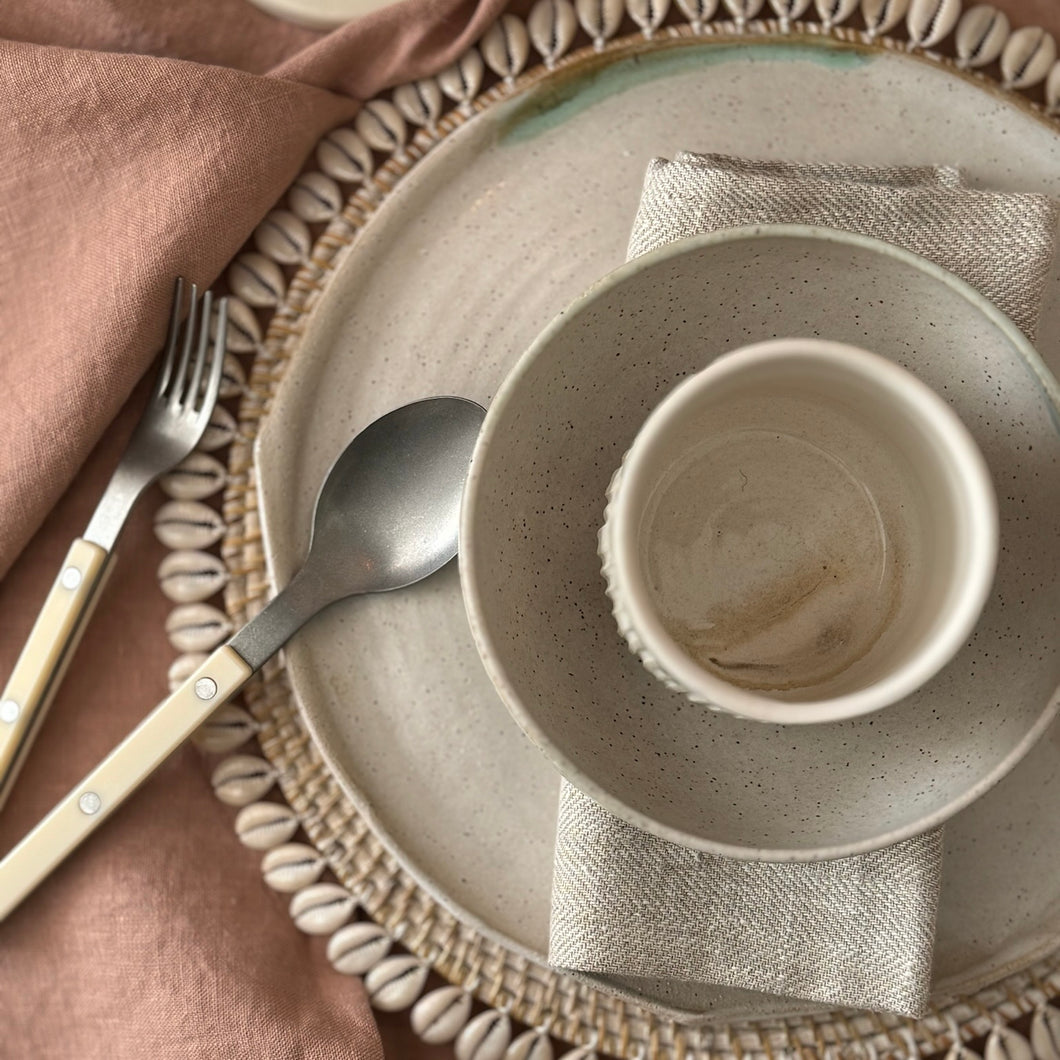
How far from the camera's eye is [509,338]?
25.9 inches

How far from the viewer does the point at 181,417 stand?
0.67 m

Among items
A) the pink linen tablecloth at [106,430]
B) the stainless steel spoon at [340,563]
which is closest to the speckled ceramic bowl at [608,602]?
the stainless steel spoon at [340,563]

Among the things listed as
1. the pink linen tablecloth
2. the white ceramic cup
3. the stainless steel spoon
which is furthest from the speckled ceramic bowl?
the pink linen tablecloth

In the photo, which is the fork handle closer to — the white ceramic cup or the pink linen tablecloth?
the pink linen tablecloth

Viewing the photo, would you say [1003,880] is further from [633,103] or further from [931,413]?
[633,103]

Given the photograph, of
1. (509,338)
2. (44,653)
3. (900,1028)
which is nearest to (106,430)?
(44,653)

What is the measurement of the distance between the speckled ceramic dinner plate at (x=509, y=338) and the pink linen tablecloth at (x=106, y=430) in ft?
0.28

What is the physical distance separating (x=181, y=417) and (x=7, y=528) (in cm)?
12

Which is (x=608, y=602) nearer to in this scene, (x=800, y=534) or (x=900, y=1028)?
(x=800, y=534)

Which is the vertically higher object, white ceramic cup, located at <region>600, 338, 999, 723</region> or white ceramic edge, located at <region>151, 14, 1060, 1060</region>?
white ceramic cup, located at <region>600, 338, 999, 723</region>

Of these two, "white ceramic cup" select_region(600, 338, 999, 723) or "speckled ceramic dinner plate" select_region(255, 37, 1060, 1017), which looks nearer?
"white ceramic cup" select_region(600, 338, 999, 723)

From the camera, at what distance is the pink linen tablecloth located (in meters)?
0.65

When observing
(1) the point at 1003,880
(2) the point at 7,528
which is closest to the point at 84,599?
(2) the point at 7,528

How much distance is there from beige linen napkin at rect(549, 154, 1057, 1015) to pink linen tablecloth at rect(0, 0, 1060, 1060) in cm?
18
